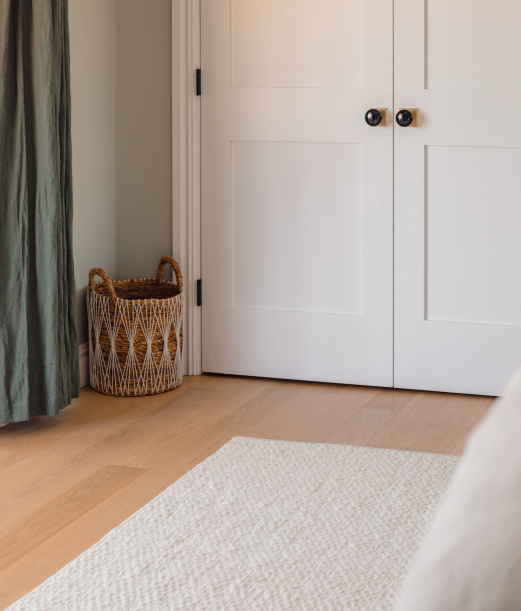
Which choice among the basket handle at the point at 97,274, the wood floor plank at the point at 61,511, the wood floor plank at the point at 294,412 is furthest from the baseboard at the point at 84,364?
the wood floor plank at the point at 61,511

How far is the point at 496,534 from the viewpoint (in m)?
0.31

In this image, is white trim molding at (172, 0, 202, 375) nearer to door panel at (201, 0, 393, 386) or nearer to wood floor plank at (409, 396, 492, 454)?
door panel at (201, 0, 393, 386)

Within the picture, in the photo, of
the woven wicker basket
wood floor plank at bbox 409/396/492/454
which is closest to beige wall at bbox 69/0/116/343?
the woven wicker basket

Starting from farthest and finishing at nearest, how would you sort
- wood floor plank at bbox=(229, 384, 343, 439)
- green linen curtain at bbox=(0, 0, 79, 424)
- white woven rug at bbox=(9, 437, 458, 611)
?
1. wood floor plank at bbox=(229, 384, 343, 439)
2. green linen curtain at bbox=(0, 0, 79, 424)
3. white woven rug at bbox=(9, 437, 458, 611)

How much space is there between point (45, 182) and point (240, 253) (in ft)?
2.69

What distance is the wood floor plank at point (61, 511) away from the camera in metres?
1.46

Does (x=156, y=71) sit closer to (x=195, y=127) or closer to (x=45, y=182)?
(x=195, y=127)

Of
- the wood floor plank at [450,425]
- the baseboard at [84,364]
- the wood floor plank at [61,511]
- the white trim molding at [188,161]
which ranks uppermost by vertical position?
the white trim molding at [188,161]

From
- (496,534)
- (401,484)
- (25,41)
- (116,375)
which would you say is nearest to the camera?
(496,534)

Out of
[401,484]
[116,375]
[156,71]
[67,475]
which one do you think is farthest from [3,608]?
[156,71]

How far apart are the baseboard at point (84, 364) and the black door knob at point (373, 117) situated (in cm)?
129

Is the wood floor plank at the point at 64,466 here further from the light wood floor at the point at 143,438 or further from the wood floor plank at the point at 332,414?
the wood floor plank at the point at 332,414

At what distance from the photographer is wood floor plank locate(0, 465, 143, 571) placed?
146cm

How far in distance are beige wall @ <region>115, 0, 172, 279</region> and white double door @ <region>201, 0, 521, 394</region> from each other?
6.1 inches
